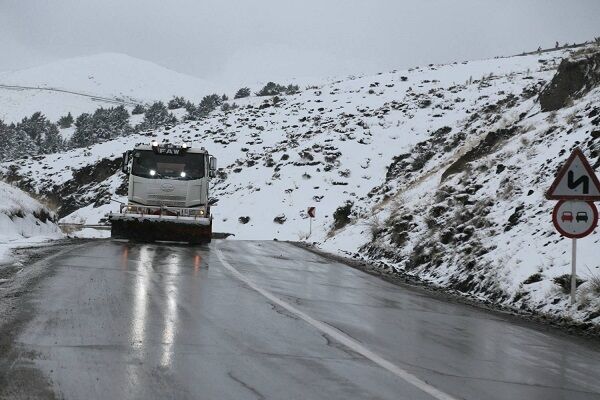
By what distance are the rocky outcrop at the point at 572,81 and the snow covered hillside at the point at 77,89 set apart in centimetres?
10575

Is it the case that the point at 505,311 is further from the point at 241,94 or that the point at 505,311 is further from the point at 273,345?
the point at 241,94

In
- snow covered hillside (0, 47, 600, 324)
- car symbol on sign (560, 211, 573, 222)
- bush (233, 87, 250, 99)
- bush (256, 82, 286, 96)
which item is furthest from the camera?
bush (233, 87, 250, 99)

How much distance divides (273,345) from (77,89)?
160657 mm

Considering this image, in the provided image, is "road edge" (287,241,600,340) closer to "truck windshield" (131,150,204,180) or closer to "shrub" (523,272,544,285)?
"shrub" (523,272,544,285)

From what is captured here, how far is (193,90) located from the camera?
176m

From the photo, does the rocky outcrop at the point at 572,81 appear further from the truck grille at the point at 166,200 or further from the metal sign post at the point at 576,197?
the truck grille at the point at 166,200

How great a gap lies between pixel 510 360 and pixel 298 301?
135 inches

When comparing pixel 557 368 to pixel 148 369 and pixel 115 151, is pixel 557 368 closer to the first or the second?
pixel 148 369

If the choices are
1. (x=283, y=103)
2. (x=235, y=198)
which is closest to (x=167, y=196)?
(x=235, y=198)

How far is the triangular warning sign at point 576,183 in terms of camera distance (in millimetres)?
9281

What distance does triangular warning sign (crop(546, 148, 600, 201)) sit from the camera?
9.28 metres

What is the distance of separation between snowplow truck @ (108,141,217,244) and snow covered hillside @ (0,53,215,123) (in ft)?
333

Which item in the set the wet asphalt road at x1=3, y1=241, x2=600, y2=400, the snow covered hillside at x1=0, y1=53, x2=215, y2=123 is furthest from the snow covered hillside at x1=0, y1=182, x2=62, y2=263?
the snow covered hillside at x1=0, y1=53, x2=215, y2=123

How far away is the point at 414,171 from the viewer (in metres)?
32.8
